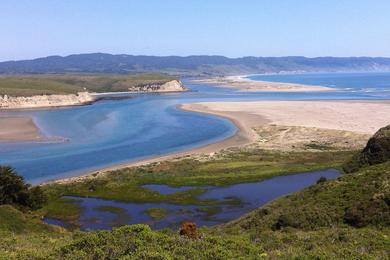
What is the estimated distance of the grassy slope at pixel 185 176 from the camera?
146ft

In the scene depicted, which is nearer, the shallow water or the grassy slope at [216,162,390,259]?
the grassy slope at [216,162,390,259]

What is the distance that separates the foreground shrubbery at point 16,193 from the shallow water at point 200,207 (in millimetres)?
2827

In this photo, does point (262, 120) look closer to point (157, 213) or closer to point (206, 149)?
point (206, 149)

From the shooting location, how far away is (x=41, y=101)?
164 metres

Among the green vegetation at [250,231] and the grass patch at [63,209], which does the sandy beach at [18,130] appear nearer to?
the green vegetation at [250,231]

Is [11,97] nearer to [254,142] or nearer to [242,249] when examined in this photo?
[254,142]

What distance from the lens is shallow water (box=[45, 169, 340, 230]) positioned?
37.4m

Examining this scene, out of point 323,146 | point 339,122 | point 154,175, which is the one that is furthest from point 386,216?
point 339,122

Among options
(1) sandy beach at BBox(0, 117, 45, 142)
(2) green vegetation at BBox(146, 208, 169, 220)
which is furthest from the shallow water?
(1) sandy beach at BBox(0, 117, 45, 142)

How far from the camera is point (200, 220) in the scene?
37438 mm

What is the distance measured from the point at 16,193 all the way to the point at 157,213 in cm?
1153

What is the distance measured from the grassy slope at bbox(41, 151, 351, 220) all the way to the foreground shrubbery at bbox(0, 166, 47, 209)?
127 centimetres

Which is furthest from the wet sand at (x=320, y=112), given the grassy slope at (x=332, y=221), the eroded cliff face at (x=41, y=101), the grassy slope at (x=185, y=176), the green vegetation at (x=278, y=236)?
the green vegetation at (x=278, y=236)

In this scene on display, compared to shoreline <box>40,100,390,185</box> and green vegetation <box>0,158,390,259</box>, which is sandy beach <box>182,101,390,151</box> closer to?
shoreline <box>40,100,390,185</box>
